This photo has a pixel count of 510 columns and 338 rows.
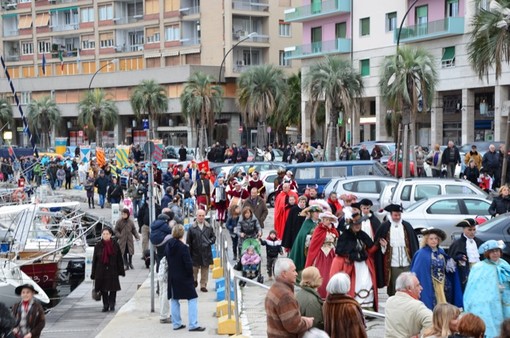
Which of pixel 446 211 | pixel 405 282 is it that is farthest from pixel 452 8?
pixel 405 282

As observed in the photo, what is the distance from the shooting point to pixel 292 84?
224ft

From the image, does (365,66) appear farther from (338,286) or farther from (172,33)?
(338,286)

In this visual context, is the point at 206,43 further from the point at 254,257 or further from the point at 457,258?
the point at 457,258

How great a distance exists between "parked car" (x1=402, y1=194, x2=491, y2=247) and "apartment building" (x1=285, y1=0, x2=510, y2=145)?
24973 mm

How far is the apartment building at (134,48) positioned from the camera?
75.1 m

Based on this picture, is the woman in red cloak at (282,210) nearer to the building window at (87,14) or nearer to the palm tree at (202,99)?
the palm tree at (202,99)

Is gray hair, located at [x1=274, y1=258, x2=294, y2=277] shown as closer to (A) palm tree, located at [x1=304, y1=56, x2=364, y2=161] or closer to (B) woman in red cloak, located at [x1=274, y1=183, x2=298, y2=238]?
(B) woman in red cloak, located at [x1=274, y1=183, x2=298, y2=238]

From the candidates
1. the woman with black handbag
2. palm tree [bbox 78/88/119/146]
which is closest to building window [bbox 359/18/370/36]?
palm tree [bbox 78/88/119/146]

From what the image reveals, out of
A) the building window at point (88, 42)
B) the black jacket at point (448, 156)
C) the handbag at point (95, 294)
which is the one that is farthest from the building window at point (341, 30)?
the handbag at point (95, 294)

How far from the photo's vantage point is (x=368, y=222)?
13297 millimetres

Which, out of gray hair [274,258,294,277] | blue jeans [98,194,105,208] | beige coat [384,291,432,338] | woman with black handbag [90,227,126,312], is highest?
gray hair [274,258,294,277]

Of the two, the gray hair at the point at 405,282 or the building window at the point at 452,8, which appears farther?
the building window at the point at 452,8

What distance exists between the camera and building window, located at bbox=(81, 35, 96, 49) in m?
85.1

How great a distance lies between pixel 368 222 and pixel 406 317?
5.06m
